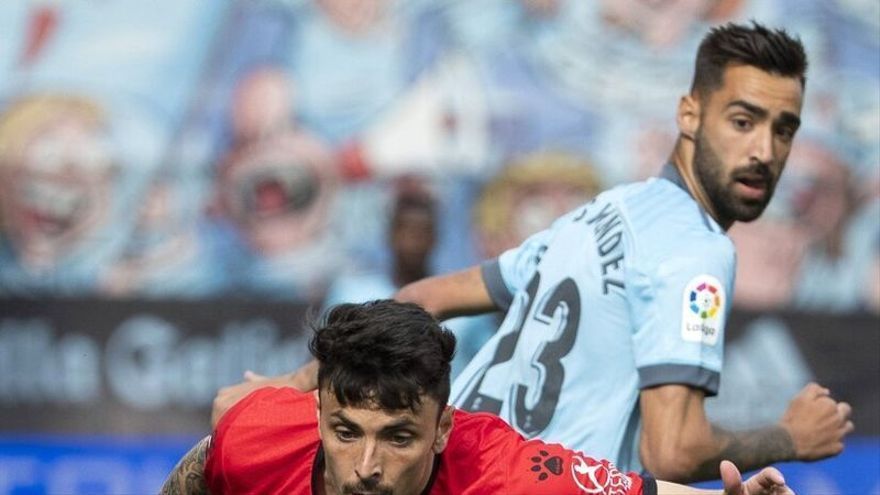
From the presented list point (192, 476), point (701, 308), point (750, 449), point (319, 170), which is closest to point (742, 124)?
point (701, 308)

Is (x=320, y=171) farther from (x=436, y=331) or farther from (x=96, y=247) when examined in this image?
(x=436, y=331)

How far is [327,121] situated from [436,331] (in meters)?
5.69

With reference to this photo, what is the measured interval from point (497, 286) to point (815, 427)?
1.04 metres

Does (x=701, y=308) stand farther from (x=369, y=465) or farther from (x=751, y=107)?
(x=369, y=465)

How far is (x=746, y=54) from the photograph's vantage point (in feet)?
16.6

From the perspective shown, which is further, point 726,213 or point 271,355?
point 271,355

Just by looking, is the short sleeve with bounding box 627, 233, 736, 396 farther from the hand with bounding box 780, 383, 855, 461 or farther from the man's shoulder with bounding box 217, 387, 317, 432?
the man's shoulder with bounding box 217, 387, 317, 432

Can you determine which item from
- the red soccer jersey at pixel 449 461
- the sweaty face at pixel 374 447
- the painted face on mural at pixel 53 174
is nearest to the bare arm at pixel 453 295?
the red soccer jersey at pixel 449 461

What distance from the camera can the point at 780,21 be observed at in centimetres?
985

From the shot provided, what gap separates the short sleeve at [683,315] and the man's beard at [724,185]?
0.33 metres

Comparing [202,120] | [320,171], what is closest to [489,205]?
[320,171]

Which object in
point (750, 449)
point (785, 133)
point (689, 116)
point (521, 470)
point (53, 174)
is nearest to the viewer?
point (521, 470)

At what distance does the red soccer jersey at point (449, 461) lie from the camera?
401 centimetres

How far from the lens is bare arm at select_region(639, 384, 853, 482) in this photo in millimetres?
4461
